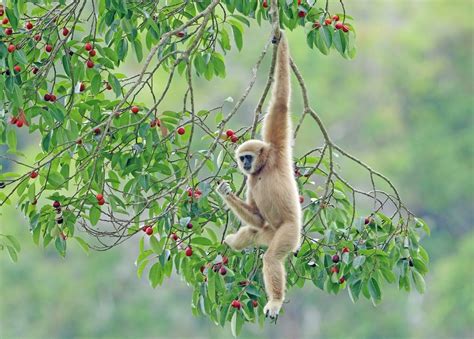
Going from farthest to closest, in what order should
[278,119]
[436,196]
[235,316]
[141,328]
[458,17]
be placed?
[458,17] → [436,196] → [141,328] → [278,119] → [235,316]

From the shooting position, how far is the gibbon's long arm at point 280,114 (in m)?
6.89

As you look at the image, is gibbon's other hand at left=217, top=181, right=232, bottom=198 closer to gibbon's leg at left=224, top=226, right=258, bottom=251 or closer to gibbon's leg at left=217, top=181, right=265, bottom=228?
gibbon's leg at left=217, top=181, right=265, bottom=228

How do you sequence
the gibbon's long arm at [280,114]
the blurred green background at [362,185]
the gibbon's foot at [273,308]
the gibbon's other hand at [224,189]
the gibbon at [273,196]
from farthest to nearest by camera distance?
the blurred green background at [362,185] → the gibbon's long arm at [280,114] → the gibbon's other hand at [224,189] → the gibbon at [273,196] → the gibbon's foot at [273,308]

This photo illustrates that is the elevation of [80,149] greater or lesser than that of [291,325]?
lesser

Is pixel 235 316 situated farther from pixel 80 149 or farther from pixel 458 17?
pixel 458 17

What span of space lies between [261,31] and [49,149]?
86.2 ft

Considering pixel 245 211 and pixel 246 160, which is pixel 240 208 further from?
pixel 246 160

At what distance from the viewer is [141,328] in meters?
27.8

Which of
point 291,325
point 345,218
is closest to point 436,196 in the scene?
point 291,325

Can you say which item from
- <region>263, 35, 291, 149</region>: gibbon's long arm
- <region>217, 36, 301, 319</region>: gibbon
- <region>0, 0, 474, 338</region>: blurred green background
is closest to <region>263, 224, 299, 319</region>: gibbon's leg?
<region>217, 36, 301, 319</region>: gibbon

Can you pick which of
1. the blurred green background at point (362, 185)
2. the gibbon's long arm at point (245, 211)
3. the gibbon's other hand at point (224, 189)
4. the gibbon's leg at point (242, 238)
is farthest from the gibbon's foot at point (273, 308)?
the blurred green background at point (362, 185)

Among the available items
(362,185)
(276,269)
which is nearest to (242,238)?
(276,269)

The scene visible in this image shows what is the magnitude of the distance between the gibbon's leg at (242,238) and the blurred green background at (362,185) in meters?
18.2

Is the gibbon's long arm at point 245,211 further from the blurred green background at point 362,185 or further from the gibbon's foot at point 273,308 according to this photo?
the blurred green background at point 362,185
